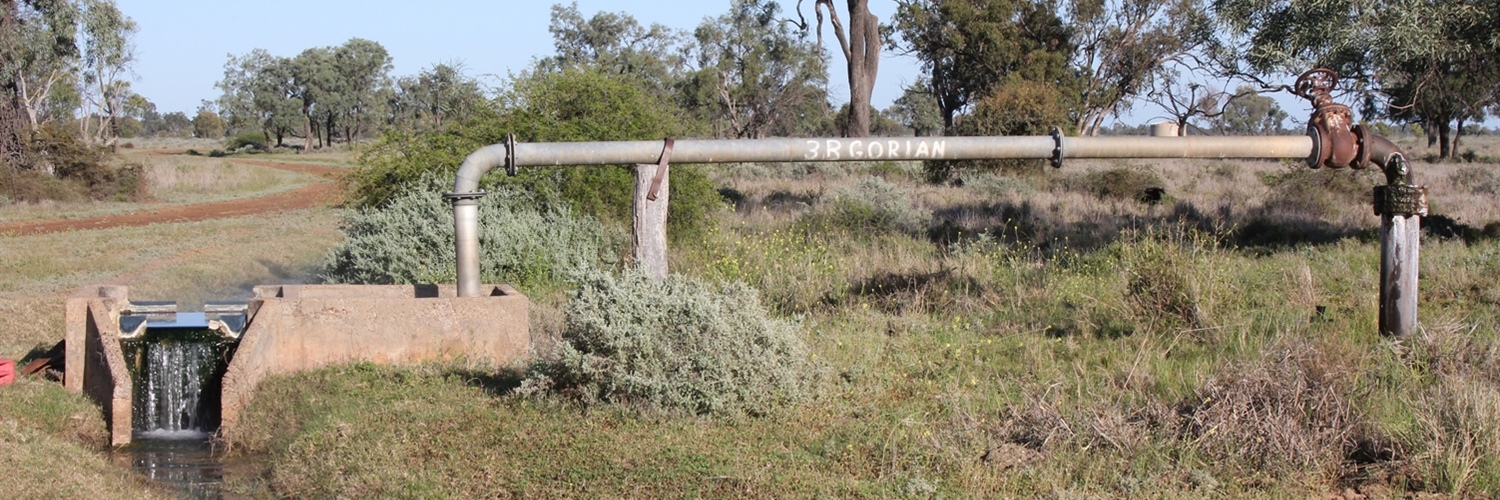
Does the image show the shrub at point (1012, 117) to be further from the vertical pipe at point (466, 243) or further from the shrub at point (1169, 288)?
the vertical pipe at point (466, 243)

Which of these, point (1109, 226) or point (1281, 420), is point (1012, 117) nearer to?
point (1109, 226)

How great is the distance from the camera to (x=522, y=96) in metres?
15.5

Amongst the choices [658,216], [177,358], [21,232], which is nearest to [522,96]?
[177,358]

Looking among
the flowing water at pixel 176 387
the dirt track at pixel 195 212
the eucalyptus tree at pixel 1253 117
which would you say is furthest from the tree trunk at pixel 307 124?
the flowing water at pixel 176 387

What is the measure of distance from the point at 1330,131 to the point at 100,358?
835 cm

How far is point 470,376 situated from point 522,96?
7924 mm

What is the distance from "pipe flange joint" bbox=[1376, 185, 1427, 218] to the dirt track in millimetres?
16328

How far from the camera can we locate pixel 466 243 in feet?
26.6

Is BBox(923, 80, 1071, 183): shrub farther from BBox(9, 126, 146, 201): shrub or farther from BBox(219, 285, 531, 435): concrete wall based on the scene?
BBox(219, 285, 531, 435): concrete wall

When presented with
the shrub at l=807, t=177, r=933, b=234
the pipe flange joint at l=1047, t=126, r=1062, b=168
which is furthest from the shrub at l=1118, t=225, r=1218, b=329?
the shrub at l=807, t=177, r=933, b=234

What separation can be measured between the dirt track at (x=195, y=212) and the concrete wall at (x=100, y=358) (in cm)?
1092

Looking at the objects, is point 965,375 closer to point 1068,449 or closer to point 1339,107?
point 1068,449

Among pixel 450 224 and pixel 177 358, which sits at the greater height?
pixel 450 224

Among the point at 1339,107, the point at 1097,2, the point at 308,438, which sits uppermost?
the point at 1097,2
